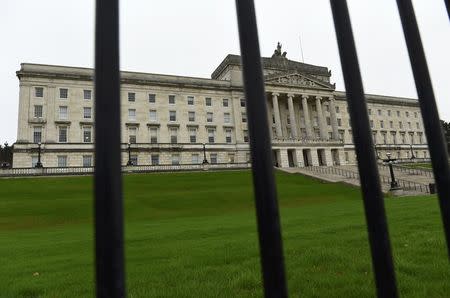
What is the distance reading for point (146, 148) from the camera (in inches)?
2375

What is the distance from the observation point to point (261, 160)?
1407 millimetres

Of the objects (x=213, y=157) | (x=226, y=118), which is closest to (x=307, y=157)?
(x=226, y=118)

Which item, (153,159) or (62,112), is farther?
(153,159)

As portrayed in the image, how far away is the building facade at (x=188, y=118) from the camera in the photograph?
56469 mm

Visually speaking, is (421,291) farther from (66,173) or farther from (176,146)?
(176,146)

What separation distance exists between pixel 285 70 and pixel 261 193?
264ft

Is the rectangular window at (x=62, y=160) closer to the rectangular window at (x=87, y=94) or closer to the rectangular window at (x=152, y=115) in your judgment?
the rectangular window at (x=87, y=94)

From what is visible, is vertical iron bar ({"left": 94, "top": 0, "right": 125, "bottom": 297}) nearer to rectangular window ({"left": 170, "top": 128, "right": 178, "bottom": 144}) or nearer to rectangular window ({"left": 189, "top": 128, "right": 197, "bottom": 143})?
rectangular window ({"left": 170, "top": 128, "right": 178, "bottom": 144})

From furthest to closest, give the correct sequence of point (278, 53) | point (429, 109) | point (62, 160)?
point (278, 53)
point (62, 160)
point (429, 109)

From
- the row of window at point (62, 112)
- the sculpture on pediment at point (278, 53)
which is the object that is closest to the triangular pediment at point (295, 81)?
the sculpture on pediment at point (278, 53)

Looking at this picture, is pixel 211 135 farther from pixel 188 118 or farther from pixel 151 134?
pixel 151 134

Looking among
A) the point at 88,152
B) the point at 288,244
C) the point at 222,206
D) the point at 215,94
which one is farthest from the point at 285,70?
the point at 288,244

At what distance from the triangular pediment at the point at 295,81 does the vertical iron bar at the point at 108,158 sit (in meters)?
70.4

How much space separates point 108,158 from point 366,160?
1083mm
